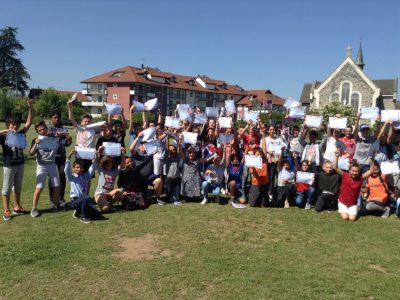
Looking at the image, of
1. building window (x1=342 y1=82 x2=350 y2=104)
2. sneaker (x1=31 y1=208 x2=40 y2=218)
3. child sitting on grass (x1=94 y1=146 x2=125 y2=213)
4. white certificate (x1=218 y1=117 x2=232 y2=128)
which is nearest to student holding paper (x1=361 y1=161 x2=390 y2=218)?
white certificate (x1=218 y1=117 x2=232 y2=128)

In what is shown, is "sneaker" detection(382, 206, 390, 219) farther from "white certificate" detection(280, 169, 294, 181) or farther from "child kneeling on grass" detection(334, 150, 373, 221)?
"white certificate" detection(280, 169, 294, 181)

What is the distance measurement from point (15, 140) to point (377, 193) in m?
7.93

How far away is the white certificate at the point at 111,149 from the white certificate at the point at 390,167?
19.3 ft

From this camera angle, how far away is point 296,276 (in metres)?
5.04

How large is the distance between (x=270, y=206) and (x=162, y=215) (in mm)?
2774

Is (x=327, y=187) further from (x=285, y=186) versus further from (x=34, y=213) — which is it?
(x=34, y=213)

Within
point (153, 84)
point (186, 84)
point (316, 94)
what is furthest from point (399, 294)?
point (186, 84)

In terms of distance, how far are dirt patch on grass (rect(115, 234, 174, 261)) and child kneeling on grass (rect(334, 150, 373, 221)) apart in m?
4.23

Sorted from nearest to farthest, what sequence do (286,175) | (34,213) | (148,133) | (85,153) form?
(34,213)
(85,153)
(148,133)
(286,175)

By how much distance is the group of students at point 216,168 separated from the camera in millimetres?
7777

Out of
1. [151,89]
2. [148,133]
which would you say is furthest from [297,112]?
[151,89]

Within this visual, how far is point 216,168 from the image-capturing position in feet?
30.1

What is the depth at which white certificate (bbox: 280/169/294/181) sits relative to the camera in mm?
9008

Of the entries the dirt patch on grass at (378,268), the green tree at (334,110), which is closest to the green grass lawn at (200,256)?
the dirt patch on grass at (378,268)
